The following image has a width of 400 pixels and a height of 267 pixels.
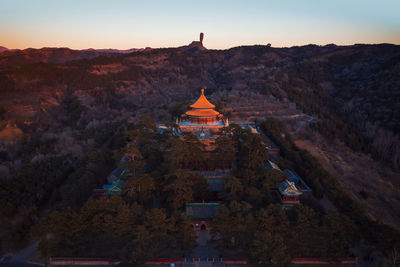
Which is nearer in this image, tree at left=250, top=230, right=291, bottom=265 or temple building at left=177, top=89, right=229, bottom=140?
tree at left=250, top=230, right=291, bottom=265

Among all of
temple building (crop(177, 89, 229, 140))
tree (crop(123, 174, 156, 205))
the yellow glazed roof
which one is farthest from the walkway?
the yellow glazed roof

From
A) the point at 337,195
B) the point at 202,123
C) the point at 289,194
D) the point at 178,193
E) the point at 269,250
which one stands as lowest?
the point at 337,195

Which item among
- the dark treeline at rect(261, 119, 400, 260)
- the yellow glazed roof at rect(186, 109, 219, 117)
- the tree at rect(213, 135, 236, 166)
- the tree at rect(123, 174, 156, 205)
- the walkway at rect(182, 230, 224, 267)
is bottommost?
the walkway at rect(182, 230, 224, 267)

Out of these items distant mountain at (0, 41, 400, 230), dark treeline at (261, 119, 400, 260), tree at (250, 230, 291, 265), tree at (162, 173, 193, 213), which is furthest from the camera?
distant mountain at (0, 41, 400, 230)

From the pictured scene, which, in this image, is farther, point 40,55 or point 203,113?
point 40,55

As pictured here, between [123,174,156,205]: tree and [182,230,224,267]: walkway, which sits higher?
[123,174,156,205]: tree

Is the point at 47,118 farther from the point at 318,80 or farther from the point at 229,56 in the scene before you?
the point at 229,56

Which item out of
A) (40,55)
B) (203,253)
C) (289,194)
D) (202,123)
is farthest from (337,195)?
(40,55)

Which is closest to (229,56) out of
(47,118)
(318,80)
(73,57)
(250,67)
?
(250,67)

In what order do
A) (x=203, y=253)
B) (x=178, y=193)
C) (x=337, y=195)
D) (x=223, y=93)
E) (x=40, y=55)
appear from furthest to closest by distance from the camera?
(x=40, y=55) < (x=223, y=93) < (x=337, y=195) < (x=178, y=193) < (x=203, y=253)

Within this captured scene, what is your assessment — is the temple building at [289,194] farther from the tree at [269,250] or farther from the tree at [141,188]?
the tree at [141,188]

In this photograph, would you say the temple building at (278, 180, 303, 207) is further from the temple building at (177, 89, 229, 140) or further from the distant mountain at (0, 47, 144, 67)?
the distant mountain at (0, 47, 144, 67)

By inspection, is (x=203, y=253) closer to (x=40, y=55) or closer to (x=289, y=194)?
(x=289, y=194)
